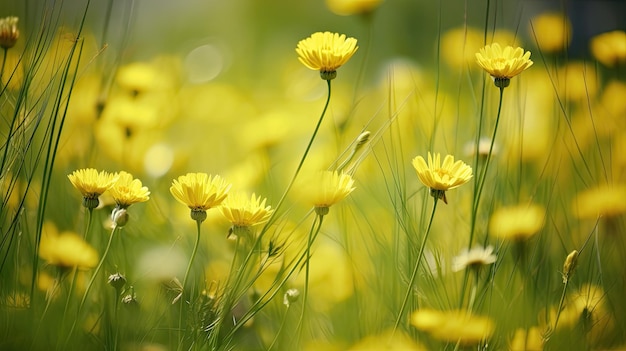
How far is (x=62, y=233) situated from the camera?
3.66 ft

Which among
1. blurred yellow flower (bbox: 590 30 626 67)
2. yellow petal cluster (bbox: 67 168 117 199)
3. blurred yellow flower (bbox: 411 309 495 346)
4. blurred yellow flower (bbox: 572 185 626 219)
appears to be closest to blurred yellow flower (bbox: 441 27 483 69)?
Result: blurred yellow flower (bbox: 590 30 626 67)

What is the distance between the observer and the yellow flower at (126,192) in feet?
2.92

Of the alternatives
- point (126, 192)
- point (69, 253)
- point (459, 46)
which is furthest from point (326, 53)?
point (459, 46)

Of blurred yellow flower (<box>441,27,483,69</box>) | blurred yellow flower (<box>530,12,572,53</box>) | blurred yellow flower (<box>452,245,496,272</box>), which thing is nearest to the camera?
blurred yellow flower (<box>452,245,496,272</box>)

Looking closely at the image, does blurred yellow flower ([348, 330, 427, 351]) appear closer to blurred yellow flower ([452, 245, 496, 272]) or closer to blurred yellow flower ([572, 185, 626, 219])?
blurred yellow flower ([452, 245, 496, 272])

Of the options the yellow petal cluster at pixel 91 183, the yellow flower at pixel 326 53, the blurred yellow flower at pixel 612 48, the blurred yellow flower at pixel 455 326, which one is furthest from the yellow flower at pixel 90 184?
the blurred yellow flower at pixel 612 48

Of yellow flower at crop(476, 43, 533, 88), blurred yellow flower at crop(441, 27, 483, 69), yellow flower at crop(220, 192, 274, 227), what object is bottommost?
yellow flower at crop(220, 192, 274, 227)

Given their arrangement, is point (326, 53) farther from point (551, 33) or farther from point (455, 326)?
point (551, 33)

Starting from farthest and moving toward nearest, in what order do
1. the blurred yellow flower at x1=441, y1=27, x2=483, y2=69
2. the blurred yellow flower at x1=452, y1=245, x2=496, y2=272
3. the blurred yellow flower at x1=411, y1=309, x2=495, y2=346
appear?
the blurred yellow flower at x1=441, y1=27, x2=483, y2=69
the blurred yellow flower at x1=452, y1=245, x2=496, y2=272
the blurred yellow flower at x1=411, y1=309, x2=495, y2=346

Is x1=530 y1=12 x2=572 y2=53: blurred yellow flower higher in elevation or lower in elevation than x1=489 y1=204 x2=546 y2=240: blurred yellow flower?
higher

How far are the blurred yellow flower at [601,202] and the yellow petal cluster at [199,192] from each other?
0.50 meters

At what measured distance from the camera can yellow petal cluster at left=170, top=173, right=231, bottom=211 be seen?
84 cm

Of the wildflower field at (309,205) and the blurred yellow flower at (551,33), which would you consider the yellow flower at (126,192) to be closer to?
the wildflower field at (309,205)

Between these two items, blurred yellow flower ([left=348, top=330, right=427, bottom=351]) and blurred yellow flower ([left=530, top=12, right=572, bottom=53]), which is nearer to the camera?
blurred yellow flower ([left=348, top=330, right=427, bottom=351])
